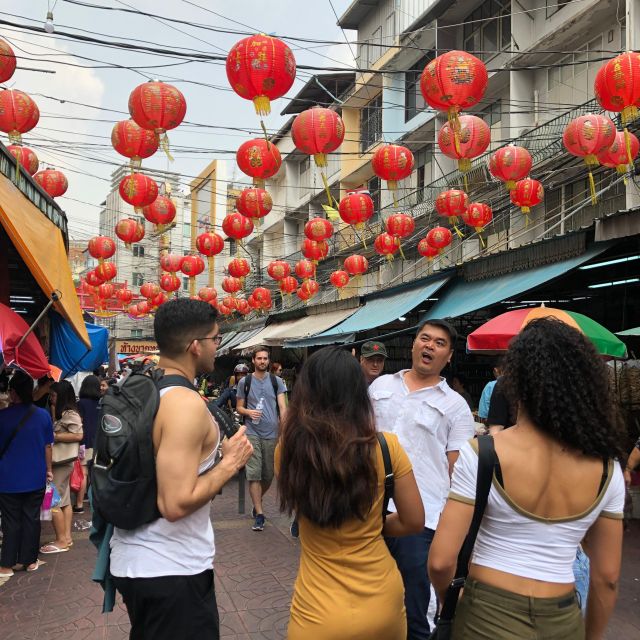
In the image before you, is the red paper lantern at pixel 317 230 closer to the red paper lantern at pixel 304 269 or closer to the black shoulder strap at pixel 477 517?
the red paper lantern at pixel 304 269

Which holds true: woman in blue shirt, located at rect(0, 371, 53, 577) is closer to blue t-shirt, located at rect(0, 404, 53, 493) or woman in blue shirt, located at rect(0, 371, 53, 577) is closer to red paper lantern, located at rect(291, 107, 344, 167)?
blue t-shirt, located at rect(0, 404, 53, 493)

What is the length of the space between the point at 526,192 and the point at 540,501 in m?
9.91

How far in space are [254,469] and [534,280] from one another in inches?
194

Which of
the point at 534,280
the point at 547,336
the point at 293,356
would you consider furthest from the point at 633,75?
the point at 293,356

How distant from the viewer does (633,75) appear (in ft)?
21.7

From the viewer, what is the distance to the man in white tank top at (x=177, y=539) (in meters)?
2.19

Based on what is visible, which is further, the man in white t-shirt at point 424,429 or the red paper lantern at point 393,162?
the red paper lantern at point 393,162

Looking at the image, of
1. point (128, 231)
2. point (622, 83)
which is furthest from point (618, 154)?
point (128, 231)

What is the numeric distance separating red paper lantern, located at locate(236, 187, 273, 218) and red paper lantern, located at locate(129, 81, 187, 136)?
3.70 metres

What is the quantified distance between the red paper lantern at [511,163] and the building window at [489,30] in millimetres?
9441

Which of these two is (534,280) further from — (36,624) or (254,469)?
(36,624)

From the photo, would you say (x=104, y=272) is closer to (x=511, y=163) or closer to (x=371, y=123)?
(x=511, y=163)

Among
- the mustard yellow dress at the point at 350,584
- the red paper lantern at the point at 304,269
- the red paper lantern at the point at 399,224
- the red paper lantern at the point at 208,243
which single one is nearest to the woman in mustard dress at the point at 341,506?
the mustard yellow dress at the point at 350,584

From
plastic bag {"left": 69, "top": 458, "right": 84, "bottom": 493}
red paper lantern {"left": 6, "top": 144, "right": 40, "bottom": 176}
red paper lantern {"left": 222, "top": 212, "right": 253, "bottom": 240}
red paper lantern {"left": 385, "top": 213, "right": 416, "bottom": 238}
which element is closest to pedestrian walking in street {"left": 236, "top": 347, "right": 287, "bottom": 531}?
plastic bag {"left": 69, "top": 458, "right": 84, "bottom": 493}
